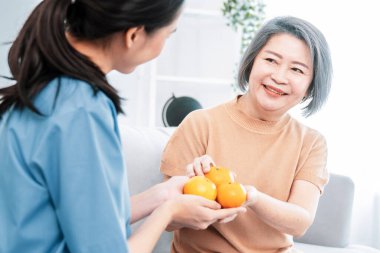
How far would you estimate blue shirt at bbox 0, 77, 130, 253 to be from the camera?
87 cm

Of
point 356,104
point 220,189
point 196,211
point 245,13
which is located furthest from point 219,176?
point 245,13

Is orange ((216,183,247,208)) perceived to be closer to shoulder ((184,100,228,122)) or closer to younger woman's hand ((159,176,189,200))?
younger woman's hand ((159,176,189,200))

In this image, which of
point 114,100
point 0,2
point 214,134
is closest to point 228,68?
point 0,2

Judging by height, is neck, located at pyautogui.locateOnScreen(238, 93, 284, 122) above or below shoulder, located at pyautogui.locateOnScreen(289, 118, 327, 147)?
above

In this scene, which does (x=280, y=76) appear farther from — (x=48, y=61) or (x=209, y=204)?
(x=48, y=61)

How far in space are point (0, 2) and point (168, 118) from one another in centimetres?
129

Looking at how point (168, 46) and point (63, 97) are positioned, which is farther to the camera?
point (168, 46)

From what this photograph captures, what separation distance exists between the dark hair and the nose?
0.62m

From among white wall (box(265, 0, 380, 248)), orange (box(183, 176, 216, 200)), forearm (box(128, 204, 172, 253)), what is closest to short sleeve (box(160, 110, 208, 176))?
orange (box(183, 176, 216, 200))

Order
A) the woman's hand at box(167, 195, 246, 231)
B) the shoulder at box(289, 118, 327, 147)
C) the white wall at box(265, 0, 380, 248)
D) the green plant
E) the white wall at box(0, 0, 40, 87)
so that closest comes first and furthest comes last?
the woman's hand at box(167, 195, 246, 231)
the shoulder at box(289, 118, 327, 147)
the white wall at box(265, 0, 380, 248)
the white wall at box(0, 0, 40, 87)
the green plant

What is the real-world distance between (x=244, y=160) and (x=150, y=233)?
56 centimetres

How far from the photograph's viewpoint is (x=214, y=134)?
1582 millimetres

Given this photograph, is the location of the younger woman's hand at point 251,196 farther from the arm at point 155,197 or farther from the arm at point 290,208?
the arm at point 155,197

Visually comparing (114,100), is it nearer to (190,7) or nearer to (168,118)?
(168,118)
